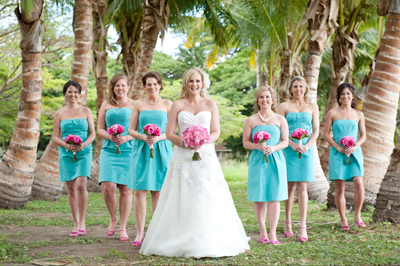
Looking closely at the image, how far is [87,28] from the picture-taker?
11.2m

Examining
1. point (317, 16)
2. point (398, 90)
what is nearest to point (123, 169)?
point (398, 90)

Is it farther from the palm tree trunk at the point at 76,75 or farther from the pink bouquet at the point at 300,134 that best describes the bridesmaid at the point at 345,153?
the palm tree trunk at the point at 76,75

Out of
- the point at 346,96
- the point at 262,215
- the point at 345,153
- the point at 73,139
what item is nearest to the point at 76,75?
the point at 73,139

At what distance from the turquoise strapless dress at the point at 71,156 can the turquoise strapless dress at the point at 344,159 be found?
145 inches

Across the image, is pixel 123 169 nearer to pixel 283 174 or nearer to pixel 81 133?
pixel 81 133

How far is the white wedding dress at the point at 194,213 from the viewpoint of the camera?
4.79 meters

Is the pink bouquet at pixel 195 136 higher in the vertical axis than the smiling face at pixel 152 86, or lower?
lower

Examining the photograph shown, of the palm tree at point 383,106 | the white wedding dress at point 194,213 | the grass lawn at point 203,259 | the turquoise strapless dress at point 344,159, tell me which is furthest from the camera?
the palm tree at point 383,106

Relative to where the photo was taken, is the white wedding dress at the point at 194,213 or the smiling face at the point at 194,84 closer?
the white wedding dress at the point at 194,213

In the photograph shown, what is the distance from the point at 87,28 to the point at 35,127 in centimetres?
315

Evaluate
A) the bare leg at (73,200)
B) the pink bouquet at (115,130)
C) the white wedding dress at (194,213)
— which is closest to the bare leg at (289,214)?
the white wedding dress at (194,213)

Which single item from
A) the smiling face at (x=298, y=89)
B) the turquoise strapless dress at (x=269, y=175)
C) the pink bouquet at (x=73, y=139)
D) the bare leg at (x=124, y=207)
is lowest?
the bare leg at (x=124, y=207)

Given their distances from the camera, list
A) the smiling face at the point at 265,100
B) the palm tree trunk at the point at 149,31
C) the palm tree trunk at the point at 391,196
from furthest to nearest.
A: the palm tree trunk at the point at 149,31 < the palm tree trunk at the point at 391,196 < the smiling face at the point at 265,100

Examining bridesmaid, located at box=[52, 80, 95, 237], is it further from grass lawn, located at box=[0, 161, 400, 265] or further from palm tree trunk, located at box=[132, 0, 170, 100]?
palm tree trunk, located at box=[132, 0, 170, 100]
